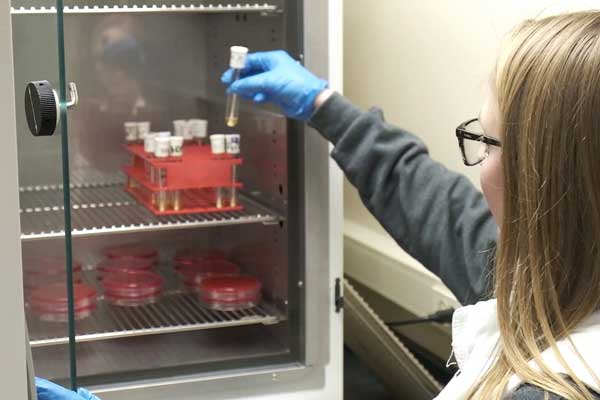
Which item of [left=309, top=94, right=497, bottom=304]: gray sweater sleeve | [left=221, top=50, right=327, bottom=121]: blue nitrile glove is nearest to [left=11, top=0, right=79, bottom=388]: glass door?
[left=221, top=50, right=327, bottom=121]: blue nitrile glove

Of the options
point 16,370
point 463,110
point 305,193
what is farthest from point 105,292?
point 16,370

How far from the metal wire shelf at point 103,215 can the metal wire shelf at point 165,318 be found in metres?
0.20

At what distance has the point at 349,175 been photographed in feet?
6.34

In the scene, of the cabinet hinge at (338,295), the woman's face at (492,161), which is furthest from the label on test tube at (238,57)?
the woman's face at (492,161)

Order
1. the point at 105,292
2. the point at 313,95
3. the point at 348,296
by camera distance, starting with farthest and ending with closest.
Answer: the point at 348,296, the point at 105,292, the point at 313,95

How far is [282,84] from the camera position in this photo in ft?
6.17

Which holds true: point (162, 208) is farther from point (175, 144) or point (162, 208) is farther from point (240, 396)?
point (240, 396)

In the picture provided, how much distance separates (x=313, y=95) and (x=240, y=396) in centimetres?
66

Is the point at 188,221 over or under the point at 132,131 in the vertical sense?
under

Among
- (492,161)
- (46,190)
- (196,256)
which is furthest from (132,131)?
(492,161)

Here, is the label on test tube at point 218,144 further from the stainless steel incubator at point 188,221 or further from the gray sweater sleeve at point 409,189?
the gray sweater sleeve at point 409,189

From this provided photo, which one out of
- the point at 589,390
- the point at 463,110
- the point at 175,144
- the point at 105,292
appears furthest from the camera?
the point at 463,110

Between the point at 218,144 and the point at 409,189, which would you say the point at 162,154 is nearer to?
the point at 218,144

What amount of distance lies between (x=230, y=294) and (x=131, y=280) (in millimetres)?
248
